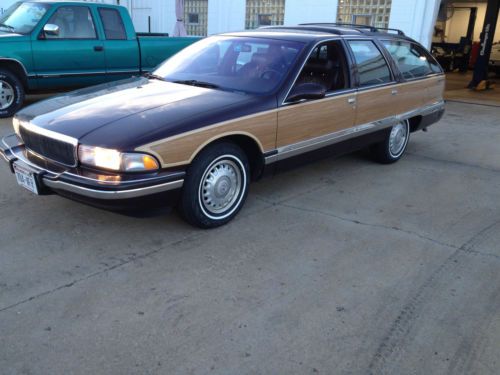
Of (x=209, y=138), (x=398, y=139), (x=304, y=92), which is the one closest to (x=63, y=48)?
(x=304, y=92)

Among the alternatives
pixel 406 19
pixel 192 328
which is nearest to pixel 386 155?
pixel 192 328

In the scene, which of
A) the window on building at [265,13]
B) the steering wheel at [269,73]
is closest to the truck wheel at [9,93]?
the steering wheel at [269,73]

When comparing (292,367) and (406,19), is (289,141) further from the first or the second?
(406,19)

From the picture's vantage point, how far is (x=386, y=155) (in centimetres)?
579

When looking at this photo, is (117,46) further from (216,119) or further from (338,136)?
(216,119)

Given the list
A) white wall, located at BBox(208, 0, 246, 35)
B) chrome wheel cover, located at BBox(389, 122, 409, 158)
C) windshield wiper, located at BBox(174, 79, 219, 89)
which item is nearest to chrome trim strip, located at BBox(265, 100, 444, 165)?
chrome wheel cover, located at BBox(389, 122, 409, 158)

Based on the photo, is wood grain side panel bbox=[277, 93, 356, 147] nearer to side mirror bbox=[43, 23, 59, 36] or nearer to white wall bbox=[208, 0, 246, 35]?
side mirror bbox=[43, 23, 59, 36]

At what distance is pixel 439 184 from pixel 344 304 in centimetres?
285

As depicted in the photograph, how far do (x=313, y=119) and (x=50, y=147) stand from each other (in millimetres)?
2262

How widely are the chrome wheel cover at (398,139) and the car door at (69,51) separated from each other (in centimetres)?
510

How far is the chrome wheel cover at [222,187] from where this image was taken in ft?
12.1

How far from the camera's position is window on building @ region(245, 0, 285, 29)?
46.9 feet

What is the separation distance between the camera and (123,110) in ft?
11.8

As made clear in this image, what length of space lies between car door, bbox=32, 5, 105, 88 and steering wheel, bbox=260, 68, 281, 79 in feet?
15.7
